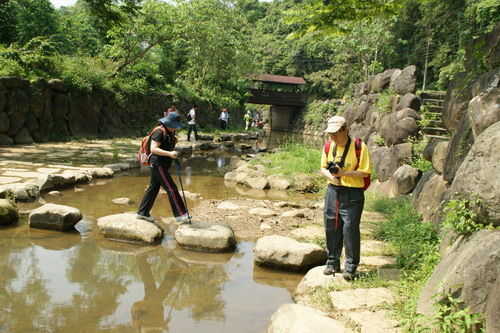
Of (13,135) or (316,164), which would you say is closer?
Answer: (316,164)

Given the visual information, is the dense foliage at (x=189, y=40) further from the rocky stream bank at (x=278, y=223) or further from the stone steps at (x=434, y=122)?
the rocky stream bank at (x=278, y=223)

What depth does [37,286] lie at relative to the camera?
4305 mm

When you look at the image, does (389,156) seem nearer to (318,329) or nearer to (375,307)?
(375,307)

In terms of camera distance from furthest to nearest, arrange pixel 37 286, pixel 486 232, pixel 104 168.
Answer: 1. pixel 104 168
2. pixel 37 286
3. pixel 486 232

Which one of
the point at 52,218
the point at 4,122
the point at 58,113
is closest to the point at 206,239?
the point at 52,218

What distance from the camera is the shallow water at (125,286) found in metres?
3.75

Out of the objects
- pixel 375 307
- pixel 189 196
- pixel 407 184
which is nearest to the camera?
pixel 375 307

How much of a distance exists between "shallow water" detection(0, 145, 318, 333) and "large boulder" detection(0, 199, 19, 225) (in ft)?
0.44

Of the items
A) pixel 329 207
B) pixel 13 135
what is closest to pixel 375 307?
pixel 329 207

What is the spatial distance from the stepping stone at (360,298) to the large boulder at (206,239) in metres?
2.07

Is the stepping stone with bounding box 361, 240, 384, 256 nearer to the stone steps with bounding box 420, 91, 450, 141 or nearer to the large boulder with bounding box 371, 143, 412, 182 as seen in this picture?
the large boulder with bounding box 371, 143, 412, 182

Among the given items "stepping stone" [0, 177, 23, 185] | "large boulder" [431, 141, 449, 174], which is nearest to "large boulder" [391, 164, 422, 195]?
"large boulder" [431, 141, 449, 174]

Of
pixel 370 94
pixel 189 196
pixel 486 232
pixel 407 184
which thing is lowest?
pixel 189 196

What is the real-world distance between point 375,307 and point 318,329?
750 millimetres
